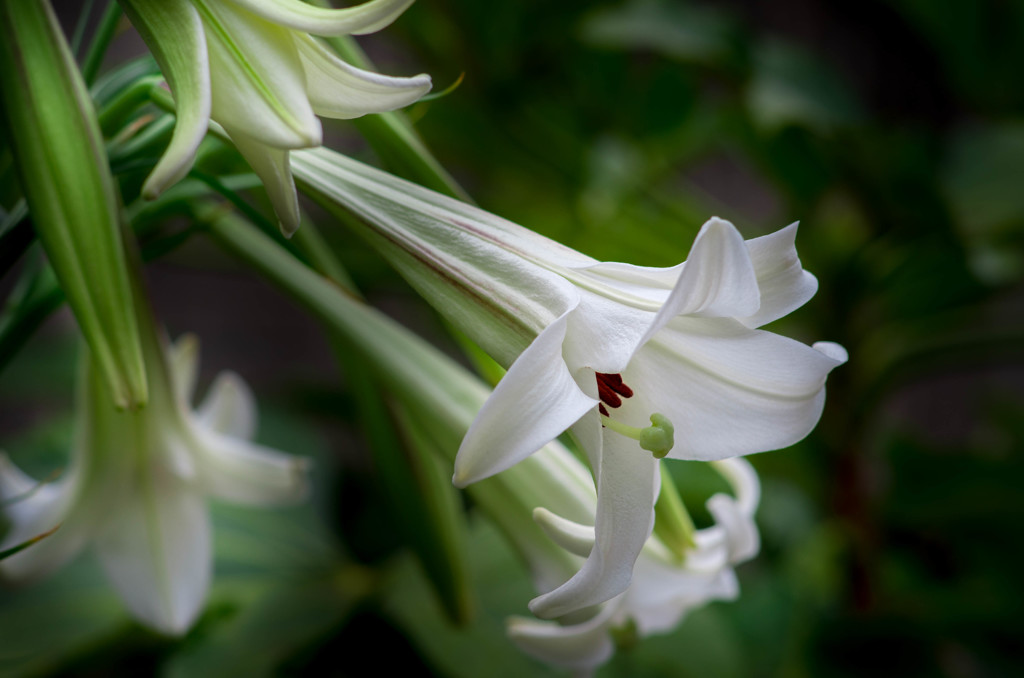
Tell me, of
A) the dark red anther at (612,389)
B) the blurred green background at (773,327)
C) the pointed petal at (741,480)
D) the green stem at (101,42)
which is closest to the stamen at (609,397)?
the dark red anther at (612,389)

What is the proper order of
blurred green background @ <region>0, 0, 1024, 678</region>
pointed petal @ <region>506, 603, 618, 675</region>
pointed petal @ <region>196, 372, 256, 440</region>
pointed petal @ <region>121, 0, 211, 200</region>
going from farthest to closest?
1. blurred green background @ <region>0, 0, 1024, 678</region>
2. pointed petal @ <region>196, 372, 256, 440</region>
3. pointed petal @ <region>506, 603, 618, 675</region>
4. pointed petal @ <region>121, 0, 211, 200</region>

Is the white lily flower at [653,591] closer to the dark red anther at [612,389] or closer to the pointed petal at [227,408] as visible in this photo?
the dark red anther at [612,389]

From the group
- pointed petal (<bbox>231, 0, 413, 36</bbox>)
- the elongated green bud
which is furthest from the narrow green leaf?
pointed petal (<bbox>231, 0, 413, 36</bbox>)

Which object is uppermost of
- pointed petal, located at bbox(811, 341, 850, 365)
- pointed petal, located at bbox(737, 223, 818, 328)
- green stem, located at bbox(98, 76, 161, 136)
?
green stem, located at bbox(98, 76, 161, 136)

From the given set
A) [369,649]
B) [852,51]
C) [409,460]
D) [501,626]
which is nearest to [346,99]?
[409,460]

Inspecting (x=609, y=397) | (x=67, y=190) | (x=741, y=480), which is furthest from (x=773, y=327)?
(x=67, y=190)

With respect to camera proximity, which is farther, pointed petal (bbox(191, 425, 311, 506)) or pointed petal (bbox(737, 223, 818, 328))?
pointed petal (bbox(191, 425, 311, 506))

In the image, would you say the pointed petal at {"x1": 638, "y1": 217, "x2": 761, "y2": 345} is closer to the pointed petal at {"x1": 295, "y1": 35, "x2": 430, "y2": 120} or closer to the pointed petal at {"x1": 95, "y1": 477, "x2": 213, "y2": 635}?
the pointed petal at {"x1": 295, "y1": 35, "x2": 430, "y2": 120}

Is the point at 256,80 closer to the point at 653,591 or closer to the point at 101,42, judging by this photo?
the point at 101,42
